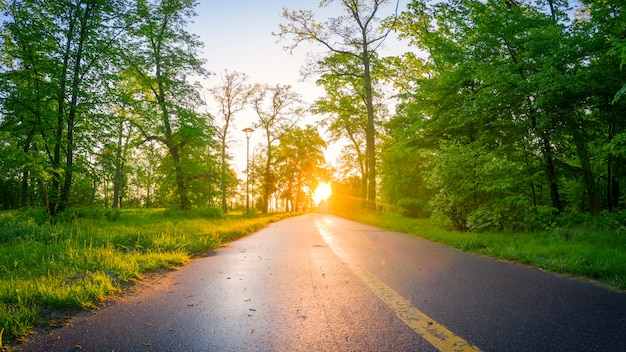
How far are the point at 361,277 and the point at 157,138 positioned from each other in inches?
772

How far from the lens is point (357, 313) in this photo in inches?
131

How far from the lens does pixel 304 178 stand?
56.8m

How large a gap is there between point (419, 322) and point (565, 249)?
511 cm

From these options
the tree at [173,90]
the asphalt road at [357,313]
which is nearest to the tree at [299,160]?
the tree at [173,90]

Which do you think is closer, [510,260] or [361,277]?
[361,277]

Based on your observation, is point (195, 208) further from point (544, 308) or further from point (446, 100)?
point (544, 308)

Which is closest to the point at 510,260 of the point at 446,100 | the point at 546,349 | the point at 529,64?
the point at 546,349

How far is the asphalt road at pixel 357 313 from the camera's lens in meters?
2.62

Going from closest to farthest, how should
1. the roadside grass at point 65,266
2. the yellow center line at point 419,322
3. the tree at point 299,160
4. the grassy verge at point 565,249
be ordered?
the yellow center line at point 419,322 → the roadside grass at point 65,266 → the grassy verge at point 565,249 → the tree at point 299,160

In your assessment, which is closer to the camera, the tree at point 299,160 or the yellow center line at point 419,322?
the yellow center line at point 419,322

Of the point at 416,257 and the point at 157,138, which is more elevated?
the point at 157,138

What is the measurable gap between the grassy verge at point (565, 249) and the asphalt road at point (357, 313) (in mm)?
482

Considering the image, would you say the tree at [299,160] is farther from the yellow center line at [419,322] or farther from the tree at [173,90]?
the yellow center line at [419,322]

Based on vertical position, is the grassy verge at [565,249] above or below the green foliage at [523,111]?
below
